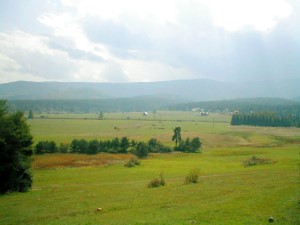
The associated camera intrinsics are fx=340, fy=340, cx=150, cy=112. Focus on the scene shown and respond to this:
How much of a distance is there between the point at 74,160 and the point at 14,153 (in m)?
45.3

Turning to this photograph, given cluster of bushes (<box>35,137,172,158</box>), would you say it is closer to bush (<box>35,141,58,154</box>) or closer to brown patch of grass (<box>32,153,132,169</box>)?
bush (<box>35,141,58,154</box>)

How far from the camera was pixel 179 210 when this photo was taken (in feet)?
75.0

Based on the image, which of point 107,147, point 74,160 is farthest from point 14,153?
point 107,147

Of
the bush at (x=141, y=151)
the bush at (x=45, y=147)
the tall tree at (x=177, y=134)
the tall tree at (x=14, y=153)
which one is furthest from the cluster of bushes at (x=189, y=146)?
the tall tree at (x=14, y=153)

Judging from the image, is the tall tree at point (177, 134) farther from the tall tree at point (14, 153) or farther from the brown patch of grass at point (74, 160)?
the tall tree at point (14, 153)

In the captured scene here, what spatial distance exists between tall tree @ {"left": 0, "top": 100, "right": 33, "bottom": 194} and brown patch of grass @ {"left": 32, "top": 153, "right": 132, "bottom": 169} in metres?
33.5

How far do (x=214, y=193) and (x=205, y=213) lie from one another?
27.8 ft

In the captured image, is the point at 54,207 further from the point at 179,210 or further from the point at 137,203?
the point at 179,210

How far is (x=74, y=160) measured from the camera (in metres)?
88.6

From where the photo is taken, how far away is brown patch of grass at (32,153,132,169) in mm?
81150

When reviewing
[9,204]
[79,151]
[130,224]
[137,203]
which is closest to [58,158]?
[79,151]

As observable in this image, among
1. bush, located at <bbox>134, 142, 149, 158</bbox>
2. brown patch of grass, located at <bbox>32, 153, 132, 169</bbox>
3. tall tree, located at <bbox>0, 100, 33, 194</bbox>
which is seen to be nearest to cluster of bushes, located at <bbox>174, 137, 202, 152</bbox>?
bush, located at <bbox>134, 142, 149, 158</bbox>

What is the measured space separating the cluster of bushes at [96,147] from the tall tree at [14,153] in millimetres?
53929

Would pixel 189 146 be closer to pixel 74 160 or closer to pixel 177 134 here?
pixel 177 134
